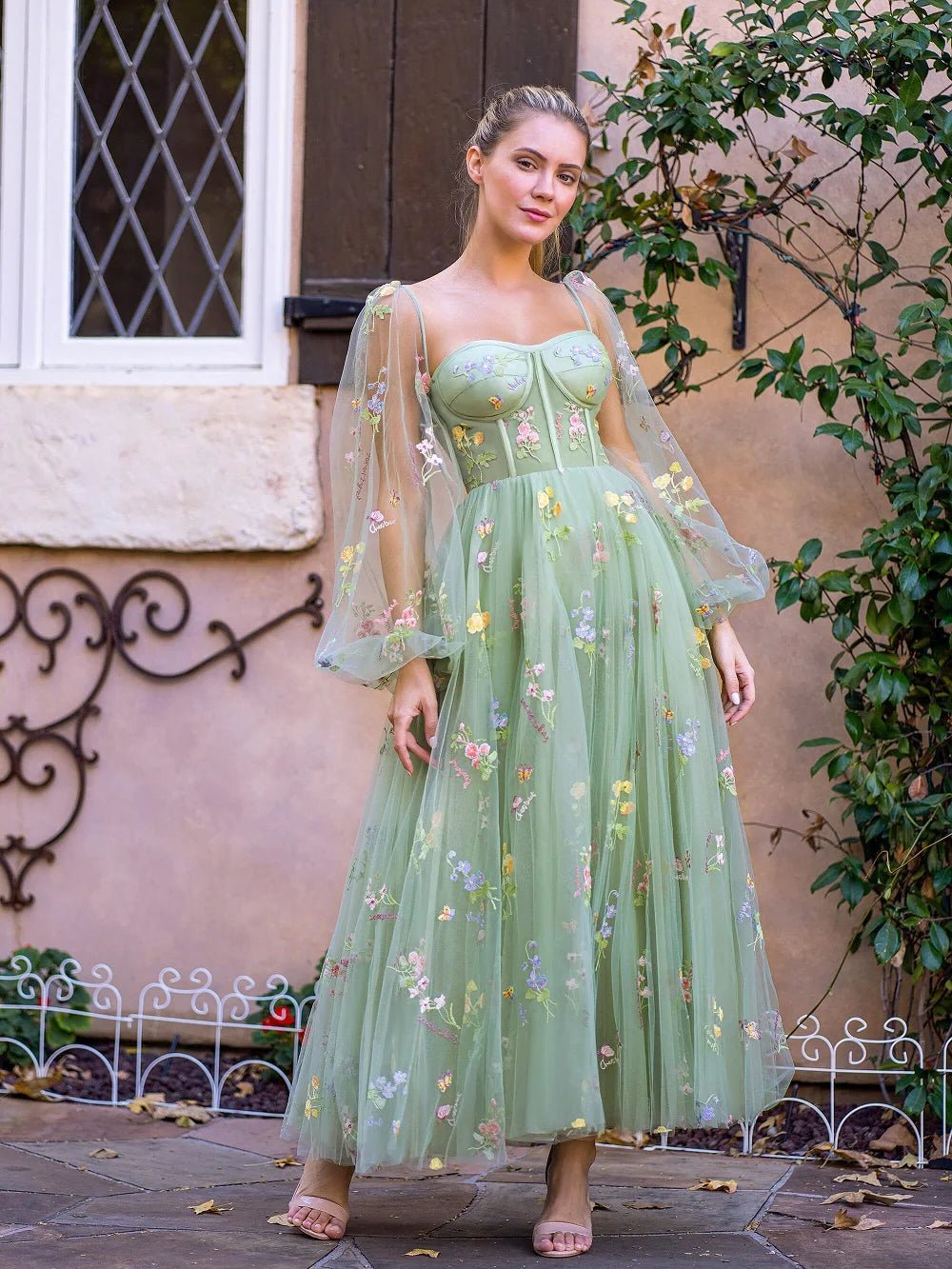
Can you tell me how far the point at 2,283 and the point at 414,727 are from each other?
226 cm

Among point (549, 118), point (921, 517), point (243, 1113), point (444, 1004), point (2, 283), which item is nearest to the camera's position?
point (444, 1004)

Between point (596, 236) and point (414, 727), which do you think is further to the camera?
point (596, 236)

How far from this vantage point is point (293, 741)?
4.07 m

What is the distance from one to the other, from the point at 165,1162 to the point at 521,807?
1.34 m

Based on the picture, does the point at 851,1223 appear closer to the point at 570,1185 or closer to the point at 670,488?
the point at 570,1185

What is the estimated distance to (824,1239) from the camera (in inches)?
109

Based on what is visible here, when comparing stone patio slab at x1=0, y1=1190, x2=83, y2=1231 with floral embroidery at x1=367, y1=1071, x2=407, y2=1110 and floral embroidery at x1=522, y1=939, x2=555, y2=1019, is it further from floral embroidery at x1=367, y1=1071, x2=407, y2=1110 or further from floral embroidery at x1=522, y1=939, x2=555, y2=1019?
floral embroidery at x1=522, y1=939, x2=555, y2=1019

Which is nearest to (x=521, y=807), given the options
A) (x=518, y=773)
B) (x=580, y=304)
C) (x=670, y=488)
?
(x=518, y=773)

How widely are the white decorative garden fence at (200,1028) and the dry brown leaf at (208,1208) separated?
0.74 m

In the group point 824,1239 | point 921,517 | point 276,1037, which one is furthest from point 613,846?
point 276,1037

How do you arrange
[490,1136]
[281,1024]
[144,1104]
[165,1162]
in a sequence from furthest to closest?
[281,1024] → [144,1104] → [165,1162] → [490,1136]

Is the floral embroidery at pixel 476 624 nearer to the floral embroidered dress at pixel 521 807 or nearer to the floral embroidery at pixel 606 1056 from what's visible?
the floral embroidered dress at pixel 521 807

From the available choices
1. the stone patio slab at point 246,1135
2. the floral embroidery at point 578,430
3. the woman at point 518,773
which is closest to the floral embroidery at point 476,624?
the woman at point 518,773

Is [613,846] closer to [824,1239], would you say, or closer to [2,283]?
[824,1239]
